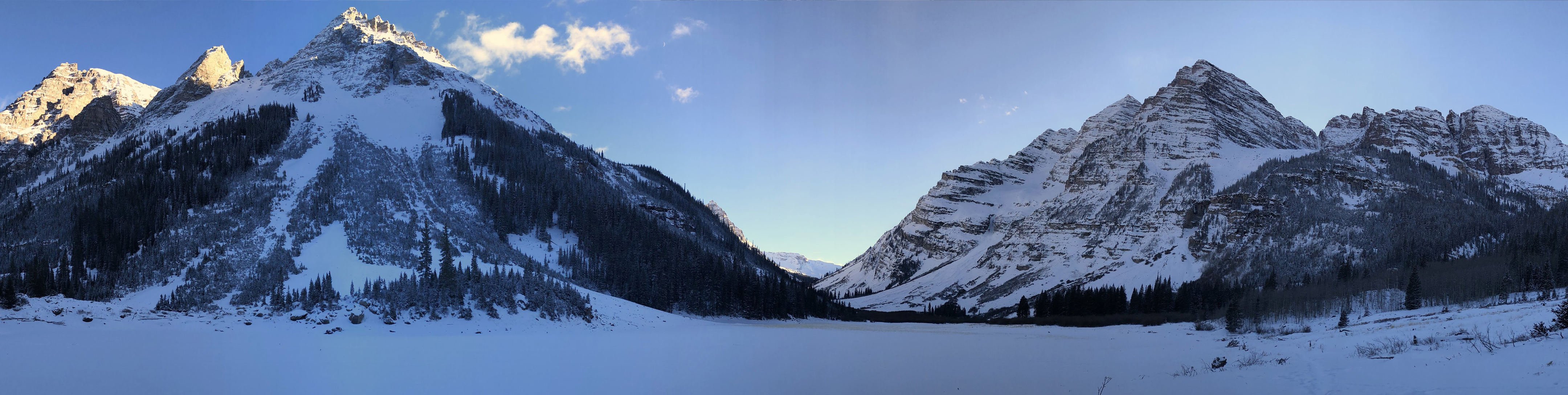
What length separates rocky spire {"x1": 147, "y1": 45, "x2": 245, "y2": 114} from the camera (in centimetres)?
13538

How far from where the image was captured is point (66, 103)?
6339 inches

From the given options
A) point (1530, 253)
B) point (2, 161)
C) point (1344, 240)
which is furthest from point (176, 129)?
point (1344, 240)

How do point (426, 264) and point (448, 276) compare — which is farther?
point (426, 264)

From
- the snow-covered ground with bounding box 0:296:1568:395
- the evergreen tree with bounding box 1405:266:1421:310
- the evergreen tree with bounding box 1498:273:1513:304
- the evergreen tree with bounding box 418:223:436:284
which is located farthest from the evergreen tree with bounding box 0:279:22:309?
the evergreen tree with bounding box 1405:266:1421:310

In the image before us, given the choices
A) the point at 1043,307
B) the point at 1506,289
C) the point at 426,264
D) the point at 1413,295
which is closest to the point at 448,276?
the point at 426,264

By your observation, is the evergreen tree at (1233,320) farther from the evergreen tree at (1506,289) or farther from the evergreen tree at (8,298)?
the evergreen tree at (8,298)

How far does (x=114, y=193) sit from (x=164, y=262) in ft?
88.6

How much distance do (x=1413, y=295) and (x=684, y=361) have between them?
67140mm

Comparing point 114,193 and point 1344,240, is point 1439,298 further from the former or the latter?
point 114,193

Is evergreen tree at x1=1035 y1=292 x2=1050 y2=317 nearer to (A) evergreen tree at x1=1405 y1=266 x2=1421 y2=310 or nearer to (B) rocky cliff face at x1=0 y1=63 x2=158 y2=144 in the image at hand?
(A) evergreen tree at x1=1405 y1=266 x2=1421 y2=310

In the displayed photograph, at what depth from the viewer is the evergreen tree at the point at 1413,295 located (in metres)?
65.9

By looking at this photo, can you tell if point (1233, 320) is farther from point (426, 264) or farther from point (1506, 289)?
point (426, 264)

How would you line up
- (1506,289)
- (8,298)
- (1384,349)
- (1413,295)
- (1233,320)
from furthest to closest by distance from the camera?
(1233,320) → (1506,289) → (1413,295) → (8,298) → (1384,349)

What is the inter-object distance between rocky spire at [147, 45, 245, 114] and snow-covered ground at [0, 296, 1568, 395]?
114m
